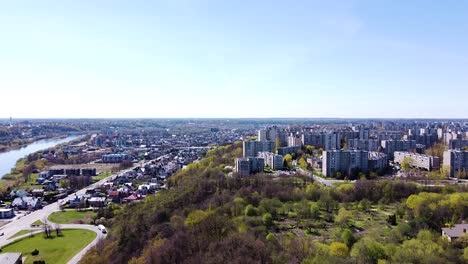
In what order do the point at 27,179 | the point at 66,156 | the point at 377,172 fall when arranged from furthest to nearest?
the point at 66,156 < the point at 27,179 < the point at 377,172

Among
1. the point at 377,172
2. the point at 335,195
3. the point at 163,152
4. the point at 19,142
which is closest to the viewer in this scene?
the point at 335,195

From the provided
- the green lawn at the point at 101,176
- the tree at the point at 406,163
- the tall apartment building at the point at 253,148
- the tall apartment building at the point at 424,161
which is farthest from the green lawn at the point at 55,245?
the tall apartment building at the point at 424,161

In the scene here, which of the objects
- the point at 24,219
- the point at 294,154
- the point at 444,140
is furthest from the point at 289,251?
the point at 444,140

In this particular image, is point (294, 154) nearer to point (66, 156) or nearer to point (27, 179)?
point (27, 179)

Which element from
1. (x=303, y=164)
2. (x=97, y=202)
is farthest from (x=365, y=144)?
(x=97, y=202)

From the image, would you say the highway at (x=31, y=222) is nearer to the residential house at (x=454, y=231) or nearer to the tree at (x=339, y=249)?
the tree at (x=339, y=249)
